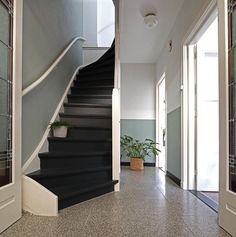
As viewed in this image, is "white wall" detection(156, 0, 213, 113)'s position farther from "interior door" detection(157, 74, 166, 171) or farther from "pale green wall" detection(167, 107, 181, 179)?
"interior door" detection(157, 74, 166, 171)

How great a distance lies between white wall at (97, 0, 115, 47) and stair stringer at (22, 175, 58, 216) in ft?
16.4

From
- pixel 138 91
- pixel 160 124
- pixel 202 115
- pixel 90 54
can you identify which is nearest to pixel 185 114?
pixel 202 115

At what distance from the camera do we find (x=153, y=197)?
8.67 ft

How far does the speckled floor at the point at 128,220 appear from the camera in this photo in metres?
1.64

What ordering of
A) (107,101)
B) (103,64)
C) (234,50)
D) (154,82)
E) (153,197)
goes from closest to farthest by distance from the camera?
(234,50)
(153,197)
(107,101)
(103,64)
(154,82)

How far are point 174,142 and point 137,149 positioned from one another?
5.51 feet

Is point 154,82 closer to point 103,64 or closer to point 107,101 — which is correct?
point 103,64

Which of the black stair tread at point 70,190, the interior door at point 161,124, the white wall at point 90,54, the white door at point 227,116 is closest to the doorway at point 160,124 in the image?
the interior door at point 161,124

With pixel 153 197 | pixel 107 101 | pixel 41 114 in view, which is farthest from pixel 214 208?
pixel 107 101

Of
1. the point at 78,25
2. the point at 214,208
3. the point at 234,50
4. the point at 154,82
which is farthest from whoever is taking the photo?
the point at 154,82

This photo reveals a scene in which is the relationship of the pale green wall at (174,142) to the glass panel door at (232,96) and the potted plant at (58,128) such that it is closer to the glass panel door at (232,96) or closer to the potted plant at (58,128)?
the potted plant at (58,128)

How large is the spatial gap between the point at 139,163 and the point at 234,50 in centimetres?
384

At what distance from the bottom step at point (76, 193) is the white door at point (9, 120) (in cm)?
38

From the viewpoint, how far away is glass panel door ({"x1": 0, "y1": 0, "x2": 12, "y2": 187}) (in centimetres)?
170
